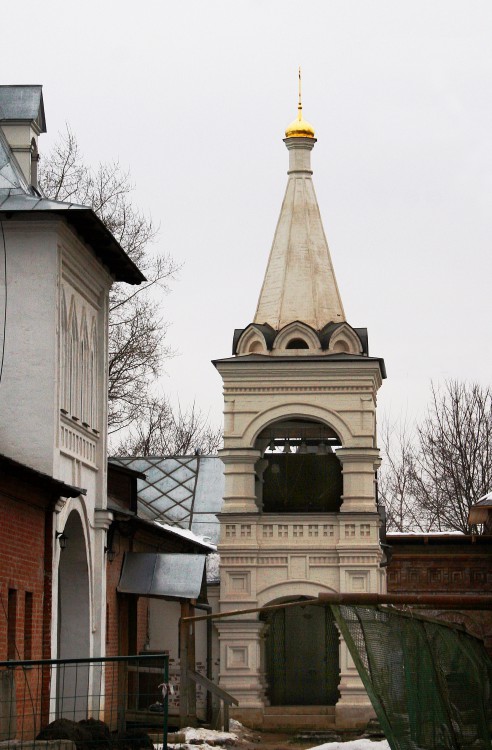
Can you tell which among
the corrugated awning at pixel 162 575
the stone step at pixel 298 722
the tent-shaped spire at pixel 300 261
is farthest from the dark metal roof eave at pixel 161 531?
the tent-shaped spire at pixel 300 261

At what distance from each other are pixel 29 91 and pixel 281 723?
14.1 metres

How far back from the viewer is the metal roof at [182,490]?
34.9m

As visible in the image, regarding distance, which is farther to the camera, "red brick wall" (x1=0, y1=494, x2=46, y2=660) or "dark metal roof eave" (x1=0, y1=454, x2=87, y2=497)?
"red brick wall" (x1=0, y1=494, x2=46, y2=660)

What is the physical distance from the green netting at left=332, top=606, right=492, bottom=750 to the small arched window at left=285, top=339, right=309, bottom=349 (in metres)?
16.5

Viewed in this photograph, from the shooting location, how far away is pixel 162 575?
24.5 m

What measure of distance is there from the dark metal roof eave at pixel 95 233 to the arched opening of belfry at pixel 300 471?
9.81m

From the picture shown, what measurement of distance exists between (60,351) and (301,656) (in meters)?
14.8

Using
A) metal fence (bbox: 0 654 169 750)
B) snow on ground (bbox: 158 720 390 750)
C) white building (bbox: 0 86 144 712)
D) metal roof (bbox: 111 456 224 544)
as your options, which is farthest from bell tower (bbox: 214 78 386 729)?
white building (bbox: 0 86 144 712)

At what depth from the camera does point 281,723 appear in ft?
99.7

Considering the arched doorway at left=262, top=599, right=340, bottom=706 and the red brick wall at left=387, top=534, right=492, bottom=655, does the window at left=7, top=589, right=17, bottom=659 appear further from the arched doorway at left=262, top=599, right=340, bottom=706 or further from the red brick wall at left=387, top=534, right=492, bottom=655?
the red brick wall at left=387, top=534, right=492, bottom=655

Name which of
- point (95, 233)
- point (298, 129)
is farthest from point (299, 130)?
point (95, 233)

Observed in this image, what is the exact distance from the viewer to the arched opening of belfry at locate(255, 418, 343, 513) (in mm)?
32656

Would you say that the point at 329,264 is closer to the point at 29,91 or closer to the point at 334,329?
the point at 334,329

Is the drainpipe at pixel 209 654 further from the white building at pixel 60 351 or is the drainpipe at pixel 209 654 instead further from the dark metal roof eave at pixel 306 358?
the white building at pixel 60 351
